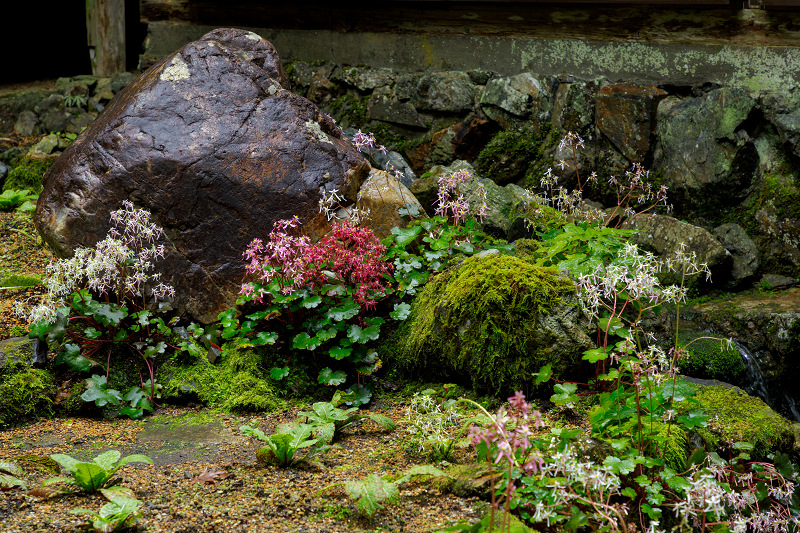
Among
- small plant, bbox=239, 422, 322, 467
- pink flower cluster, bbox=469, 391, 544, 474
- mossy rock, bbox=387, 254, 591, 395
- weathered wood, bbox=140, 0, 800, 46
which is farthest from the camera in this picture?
weathered wood, bbox=140, 0, 800, 46

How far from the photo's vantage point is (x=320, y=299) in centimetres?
376

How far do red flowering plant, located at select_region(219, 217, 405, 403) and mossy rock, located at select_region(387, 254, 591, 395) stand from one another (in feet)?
1.06

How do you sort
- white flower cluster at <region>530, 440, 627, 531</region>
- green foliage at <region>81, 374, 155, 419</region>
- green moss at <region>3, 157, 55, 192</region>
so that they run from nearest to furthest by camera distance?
1. white flower cluster at <region>530, 440, 627, 531</region>
2. green foliage at <region>81, 374, 155, 419</region>
3. green moss at <region>3, 157, 55, 192</region>

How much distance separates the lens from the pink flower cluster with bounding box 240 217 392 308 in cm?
380

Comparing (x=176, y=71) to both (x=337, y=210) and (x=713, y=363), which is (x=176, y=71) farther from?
(x=713, y=363)

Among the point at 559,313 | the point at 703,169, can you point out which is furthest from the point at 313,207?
the point at 703,169

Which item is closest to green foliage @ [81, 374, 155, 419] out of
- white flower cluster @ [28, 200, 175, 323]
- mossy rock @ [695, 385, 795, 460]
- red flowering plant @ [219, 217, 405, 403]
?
white flower cluster @ [28, 200, 175, 323]

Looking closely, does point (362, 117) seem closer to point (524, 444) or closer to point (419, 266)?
point (419, 266)

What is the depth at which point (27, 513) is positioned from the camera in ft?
8.03

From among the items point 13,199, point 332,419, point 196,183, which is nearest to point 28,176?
point 13,199

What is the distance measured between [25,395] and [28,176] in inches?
154

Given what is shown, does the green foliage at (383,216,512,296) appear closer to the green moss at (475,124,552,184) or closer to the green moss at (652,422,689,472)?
the green moss at (652,422,689,472)

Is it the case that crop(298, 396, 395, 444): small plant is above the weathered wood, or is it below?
below

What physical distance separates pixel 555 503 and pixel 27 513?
1.86 metres
